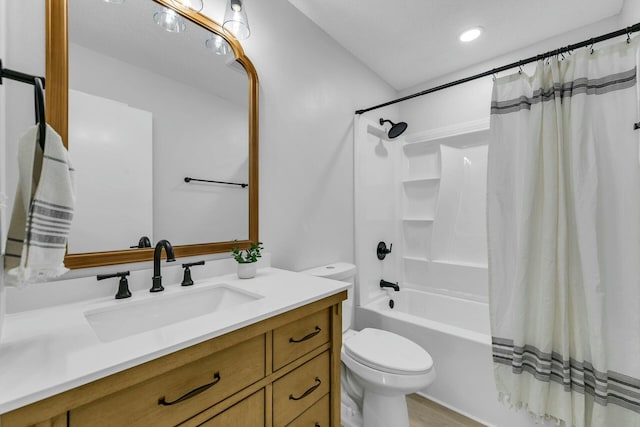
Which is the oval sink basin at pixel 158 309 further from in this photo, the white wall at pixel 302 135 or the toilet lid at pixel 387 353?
the toilet lid at pixel 387 353

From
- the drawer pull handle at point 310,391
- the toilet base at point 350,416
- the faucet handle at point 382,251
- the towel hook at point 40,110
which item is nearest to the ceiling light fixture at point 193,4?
the towel hook at point 40,110

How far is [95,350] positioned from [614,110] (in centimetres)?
194

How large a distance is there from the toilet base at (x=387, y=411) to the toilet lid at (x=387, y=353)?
0.61ft

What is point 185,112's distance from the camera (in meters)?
1.24

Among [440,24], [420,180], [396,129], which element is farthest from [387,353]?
[440,24]

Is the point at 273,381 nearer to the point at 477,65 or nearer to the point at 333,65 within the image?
the point at 333,65

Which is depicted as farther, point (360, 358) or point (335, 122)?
point (335, 122)

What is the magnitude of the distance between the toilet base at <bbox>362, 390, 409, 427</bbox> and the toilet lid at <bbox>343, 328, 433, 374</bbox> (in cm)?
19

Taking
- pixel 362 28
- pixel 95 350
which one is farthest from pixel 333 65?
pixel 95 350

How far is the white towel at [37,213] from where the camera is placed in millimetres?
541

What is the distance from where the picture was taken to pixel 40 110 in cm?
54

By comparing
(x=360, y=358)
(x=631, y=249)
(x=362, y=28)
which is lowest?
(x=360, y=358)

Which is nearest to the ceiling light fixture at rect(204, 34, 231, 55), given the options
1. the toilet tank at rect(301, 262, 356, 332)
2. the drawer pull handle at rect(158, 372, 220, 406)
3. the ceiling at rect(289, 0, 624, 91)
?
the ceiling at rect(289, 0, 624, 91)

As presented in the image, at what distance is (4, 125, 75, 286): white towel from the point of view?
54cm
